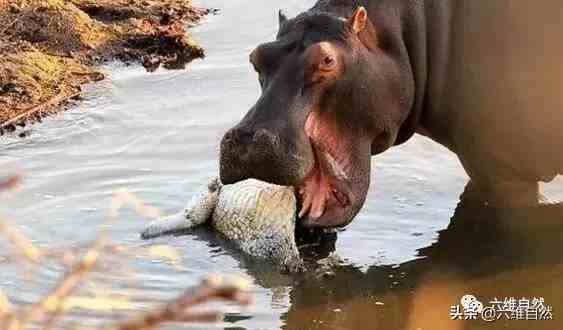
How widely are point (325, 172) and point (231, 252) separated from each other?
0.91m

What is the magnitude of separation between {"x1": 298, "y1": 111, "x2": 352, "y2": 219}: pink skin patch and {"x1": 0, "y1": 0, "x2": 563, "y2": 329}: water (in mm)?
475

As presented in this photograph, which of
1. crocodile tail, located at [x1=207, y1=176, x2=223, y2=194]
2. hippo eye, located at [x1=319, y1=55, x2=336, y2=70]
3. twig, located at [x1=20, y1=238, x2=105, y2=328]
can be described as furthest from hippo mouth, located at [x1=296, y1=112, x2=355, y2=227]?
twig, located at [x1=20, y1=238, x2=105, y2=328]

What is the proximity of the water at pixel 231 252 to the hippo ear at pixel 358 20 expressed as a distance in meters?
1.06

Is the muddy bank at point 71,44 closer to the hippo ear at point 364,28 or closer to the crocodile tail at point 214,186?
the crocodile tail at point 214,186

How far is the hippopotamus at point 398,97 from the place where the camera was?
3.91 meters

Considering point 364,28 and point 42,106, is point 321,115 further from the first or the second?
point 42,106

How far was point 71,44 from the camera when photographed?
26.0 ft

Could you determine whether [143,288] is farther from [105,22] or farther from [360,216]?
[105,22]

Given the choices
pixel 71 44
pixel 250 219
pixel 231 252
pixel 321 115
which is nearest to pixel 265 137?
pixel 321 115

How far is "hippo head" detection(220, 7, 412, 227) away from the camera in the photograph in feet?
12.6

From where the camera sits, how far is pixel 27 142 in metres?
6.29

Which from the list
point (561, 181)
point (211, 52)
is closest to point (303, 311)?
point (561, 181)

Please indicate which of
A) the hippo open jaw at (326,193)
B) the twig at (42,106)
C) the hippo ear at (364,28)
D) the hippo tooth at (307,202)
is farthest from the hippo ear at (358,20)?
the twig at (42,106)

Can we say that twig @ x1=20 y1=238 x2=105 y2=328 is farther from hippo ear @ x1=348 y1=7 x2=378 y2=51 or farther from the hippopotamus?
hippo ear @ x1=348 y1=7 x2=378 y2=51
